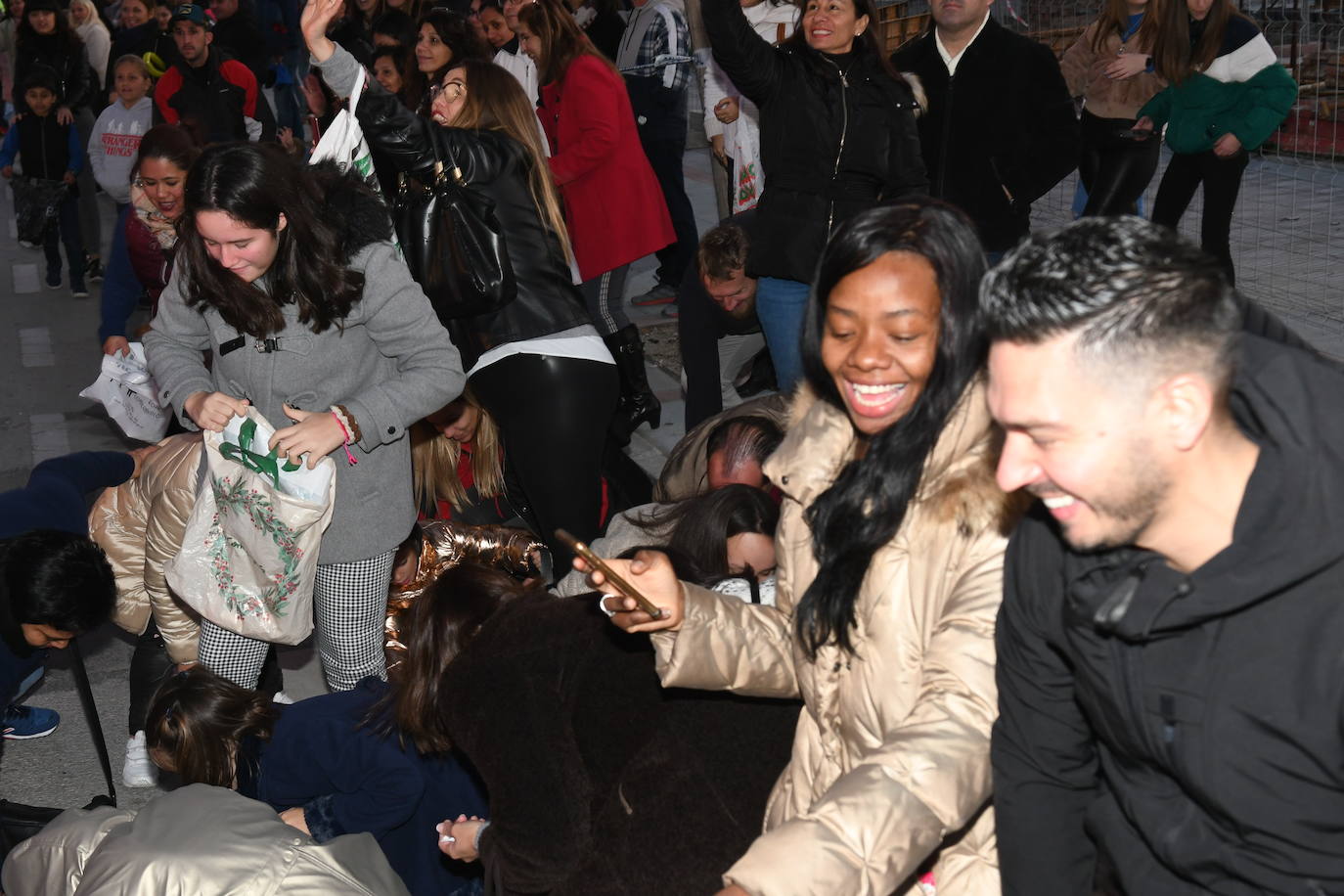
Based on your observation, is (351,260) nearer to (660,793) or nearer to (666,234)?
(660,793)

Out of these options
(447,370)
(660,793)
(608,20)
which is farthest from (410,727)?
(608,20)

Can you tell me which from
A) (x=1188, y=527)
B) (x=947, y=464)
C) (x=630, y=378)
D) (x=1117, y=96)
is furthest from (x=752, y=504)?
(x=1117, y=96)

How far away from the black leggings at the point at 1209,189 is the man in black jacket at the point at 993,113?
5.88 ft

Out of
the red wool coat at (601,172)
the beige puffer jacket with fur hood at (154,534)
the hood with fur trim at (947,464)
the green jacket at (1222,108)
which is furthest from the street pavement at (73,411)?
the hood with fur trim at (947,464)

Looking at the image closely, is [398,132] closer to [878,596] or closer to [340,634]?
[340,634]

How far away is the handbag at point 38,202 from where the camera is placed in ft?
33.9

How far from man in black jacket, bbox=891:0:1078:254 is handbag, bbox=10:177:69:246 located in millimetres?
7778

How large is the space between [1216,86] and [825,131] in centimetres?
254

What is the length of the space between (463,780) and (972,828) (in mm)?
1660

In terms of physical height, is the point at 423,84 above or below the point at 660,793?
above

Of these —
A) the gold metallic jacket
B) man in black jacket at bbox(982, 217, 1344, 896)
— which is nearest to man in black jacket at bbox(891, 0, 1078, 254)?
the gold metallic jacket

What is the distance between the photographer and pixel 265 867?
2.68 metres

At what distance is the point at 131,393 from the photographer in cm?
539

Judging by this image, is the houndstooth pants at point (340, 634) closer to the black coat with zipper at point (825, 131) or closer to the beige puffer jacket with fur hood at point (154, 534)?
the beige puffer jacket with fur hood at point (154, 534)
